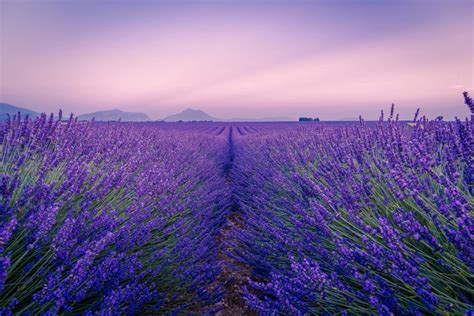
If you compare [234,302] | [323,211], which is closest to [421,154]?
[323,211]

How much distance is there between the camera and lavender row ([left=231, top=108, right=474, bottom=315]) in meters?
1.00

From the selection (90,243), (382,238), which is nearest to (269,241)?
(382,238)

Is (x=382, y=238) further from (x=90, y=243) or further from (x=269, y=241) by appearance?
(x=90, y=243)

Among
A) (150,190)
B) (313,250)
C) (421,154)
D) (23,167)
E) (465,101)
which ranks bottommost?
(313,250)

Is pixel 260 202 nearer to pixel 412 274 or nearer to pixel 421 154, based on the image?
pixel 421 154

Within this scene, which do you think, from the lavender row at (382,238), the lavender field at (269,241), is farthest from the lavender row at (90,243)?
the lavender row at (382,238)

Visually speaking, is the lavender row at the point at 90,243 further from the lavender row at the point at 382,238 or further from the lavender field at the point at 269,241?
the lavender row at the point at 382,238

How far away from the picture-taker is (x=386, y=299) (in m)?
1.06

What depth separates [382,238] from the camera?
4.34ft

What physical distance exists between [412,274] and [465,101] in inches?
30.7

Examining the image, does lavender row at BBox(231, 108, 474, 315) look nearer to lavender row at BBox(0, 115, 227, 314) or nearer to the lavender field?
the lavender field

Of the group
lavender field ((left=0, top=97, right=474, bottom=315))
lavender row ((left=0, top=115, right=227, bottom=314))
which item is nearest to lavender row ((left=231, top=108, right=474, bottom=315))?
lavender field ((left=0, top=97, right=474, bottom=315))

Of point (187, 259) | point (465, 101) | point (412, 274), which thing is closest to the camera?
point (412, 274)

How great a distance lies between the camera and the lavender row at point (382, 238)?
1.00 meters
